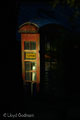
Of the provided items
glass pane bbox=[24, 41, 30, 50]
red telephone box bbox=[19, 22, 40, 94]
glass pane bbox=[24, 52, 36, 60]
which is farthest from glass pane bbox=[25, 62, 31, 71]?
glass pane bbox=[24, 41, 30, 50]

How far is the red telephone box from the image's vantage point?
882 centimetres

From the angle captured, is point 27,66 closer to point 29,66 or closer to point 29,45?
point 29,66

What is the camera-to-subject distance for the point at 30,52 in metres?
9.05

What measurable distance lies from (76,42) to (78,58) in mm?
392

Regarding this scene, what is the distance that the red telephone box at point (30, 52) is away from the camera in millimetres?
8820

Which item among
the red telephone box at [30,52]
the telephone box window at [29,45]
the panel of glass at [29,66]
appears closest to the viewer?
the red telephone box at [30,52]

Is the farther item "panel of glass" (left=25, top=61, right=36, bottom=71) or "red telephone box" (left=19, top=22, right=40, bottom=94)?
"panel of glass" (left=25, top=61, right=36, bottom=71)

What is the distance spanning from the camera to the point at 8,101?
5898 mm

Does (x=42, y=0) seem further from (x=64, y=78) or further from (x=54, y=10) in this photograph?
(x=64, y=78)

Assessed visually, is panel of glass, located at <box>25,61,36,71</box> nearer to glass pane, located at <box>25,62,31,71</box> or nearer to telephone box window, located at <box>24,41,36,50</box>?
glass pane, located at <box>25,62,31,71</box>

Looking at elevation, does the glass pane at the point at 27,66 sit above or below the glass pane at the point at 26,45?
below

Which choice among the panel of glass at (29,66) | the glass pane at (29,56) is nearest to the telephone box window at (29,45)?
the glass pane at (29,56)

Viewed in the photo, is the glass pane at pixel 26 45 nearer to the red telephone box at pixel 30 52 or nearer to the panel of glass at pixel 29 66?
the red telephone box at pixel 30 52

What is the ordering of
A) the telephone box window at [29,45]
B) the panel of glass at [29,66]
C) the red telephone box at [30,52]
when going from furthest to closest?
1. the panel of glass at [29,66]
2. the telephone box window at [29,45]
3. the red telephone box at [30,52]
